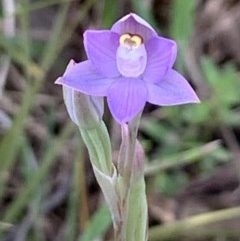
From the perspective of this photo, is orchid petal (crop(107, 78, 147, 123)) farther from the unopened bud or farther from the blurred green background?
the blurred green background

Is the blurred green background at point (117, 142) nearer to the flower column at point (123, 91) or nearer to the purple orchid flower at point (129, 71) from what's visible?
the flower column at point (123, 91)

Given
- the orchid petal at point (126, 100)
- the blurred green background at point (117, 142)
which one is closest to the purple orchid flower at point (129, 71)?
the orchid petal at point (126, 100)

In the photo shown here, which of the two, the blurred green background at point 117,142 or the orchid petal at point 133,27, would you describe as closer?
the orchid petal at point 133,27

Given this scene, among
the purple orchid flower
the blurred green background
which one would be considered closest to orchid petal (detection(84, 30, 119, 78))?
the purple orchid flower

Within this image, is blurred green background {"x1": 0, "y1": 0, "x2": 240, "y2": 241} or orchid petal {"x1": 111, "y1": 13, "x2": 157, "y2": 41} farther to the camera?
blurred green background {"x1": 0, "y1": 0, "x2": 240, "y2": 241}

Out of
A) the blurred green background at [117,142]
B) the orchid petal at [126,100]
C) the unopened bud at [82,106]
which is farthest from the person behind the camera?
the blurred green background at [117,142]

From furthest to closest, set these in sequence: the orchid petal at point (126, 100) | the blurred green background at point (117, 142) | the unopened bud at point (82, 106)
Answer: the blurred green background at point (117, 142)
the unopened bud at point (82, 106)
the orchid petal at point (126, 100)

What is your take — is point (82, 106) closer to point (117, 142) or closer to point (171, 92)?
point (171, 92)
